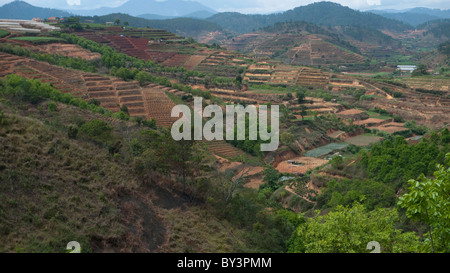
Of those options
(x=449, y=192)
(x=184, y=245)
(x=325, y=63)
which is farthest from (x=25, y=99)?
(x=325, y=63)

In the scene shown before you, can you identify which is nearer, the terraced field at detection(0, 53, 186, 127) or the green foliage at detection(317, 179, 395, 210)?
the green foliage at detection(317, 179, 395, 210)

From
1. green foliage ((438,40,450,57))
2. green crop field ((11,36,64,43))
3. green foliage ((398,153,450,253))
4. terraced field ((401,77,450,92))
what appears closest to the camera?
green foliage ((398,153,450,253))

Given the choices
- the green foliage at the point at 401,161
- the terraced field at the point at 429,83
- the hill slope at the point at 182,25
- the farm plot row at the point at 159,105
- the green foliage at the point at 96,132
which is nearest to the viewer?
the green foliage at the point at 96,132

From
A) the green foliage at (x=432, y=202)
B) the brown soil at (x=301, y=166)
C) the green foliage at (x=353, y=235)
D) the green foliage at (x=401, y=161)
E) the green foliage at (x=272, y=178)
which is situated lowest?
the brown soil at (x=301, y=166)

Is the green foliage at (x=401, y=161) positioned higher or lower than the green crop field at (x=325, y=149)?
higher

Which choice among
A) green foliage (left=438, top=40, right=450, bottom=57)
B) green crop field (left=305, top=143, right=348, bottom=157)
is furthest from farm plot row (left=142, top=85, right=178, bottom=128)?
green foliage (left=438, top=40, right=450, bottom=57)

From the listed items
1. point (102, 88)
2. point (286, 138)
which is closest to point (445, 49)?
point (286, 138)

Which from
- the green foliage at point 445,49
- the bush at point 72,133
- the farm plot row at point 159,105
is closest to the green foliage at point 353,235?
the bush at point 72,133

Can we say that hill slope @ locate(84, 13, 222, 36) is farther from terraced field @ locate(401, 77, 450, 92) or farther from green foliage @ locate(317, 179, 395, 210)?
green foliage @ locate(317, 179, 395, 210)

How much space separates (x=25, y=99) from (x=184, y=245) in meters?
22.6

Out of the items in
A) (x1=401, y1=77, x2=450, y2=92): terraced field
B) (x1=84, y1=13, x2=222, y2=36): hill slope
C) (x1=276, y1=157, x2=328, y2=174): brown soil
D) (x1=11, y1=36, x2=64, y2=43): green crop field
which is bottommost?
(x1=276, y1=157, x2=328, y2=174): brown soil

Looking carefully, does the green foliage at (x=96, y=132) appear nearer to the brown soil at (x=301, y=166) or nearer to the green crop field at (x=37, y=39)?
the brown soil at (x=301, y=166)

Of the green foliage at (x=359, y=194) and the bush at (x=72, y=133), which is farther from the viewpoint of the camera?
the green foliage at (x=359, y=194)

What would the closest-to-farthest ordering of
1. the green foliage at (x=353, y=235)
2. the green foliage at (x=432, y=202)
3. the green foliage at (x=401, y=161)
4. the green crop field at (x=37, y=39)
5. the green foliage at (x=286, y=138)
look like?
the green foliage at (x=432, y=202) → the green foliage at (x=353, y=235) → the green foliage at (x=401, y=161) → the green foliage at (x=286, y=138) → the green crop field at (x=37, y=39)
